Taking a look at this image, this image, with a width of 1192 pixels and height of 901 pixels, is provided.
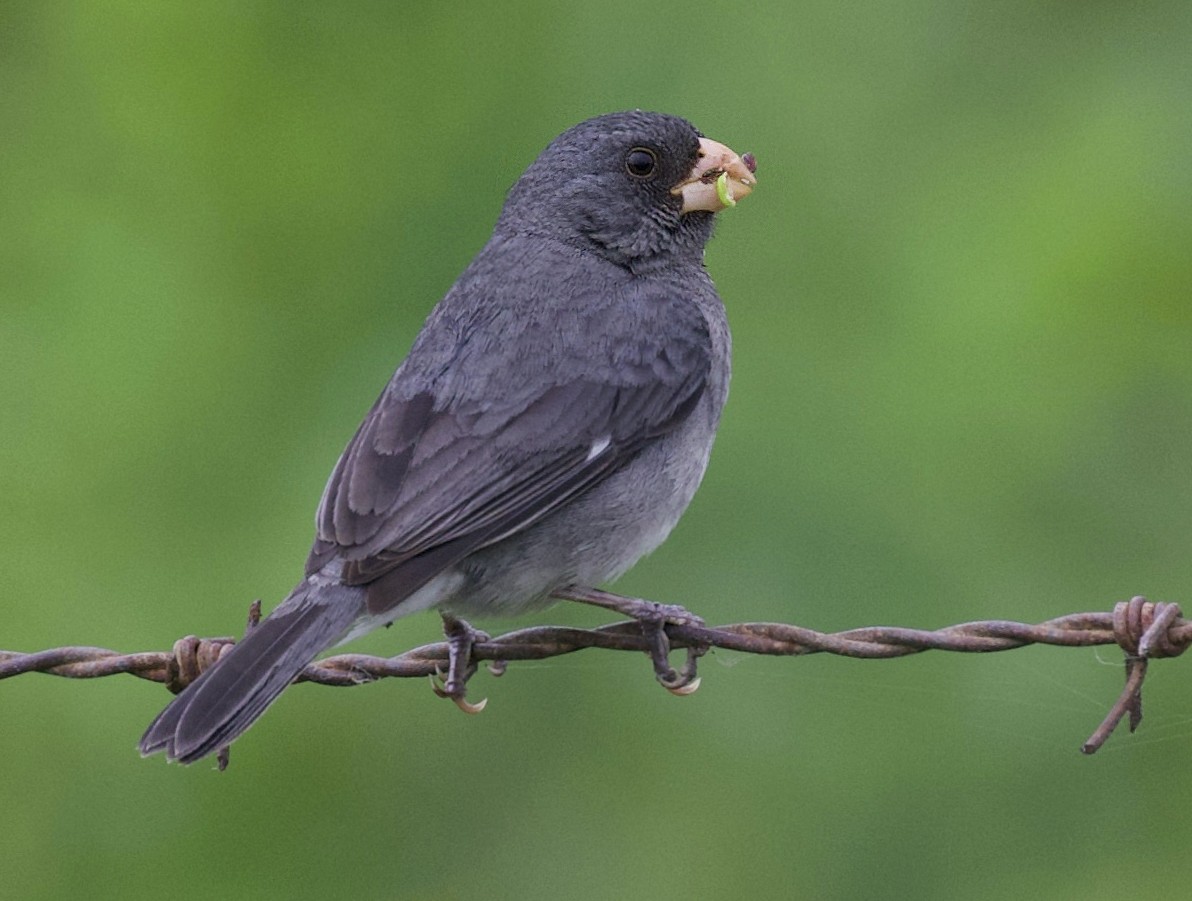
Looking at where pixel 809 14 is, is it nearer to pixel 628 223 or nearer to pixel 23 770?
pixel 628 223

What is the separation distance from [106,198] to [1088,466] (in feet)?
11.8

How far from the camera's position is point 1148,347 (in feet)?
20.6

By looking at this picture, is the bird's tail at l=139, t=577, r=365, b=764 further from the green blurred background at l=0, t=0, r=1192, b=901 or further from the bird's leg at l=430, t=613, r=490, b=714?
the green blurred background at l=0, t=0, r=1192, b=901

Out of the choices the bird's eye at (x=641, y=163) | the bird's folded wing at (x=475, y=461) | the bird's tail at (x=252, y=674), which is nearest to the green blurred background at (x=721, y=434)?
the bird's eye at (x=641, y=163)

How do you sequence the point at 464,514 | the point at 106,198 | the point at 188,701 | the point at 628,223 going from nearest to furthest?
the point at 188,701 < the point at 464,514 < the point at 628,223 < the point at 106,198

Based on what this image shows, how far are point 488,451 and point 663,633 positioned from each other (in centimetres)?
63

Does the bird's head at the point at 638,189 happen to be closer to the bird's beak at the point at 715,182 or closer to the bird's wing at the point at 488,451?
the bird's beak at the point at 715,182

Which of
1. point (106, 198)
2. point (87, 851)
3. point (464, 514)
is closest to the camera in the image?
point (464, 514)

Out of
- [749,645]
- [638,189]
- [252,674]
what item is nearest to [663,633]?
[749,645]

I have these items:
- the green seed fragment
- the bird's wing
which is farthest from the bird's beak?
the bird's wing

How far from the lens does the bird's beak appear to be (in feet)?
18.1

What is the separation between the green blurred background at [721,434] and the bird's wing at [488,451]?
3.27 ft

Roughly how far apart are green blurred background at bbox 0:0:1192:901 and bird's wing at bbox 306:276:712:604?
100 cm

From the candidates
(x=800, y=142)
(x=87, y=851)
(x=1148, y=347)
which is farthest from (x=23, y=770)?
(x=1148, y=347)
